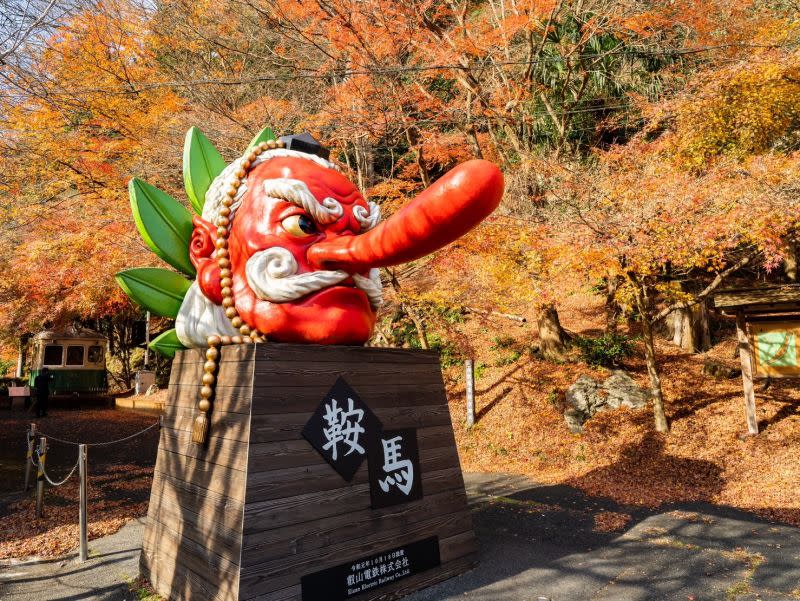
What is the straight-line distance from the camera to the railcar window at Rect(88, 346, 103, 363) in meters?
20.7

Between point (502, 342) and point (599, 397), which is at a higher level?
point (502, 342)

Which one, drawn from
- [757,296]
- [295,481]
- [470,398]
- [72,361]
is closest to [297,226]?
[295,481]

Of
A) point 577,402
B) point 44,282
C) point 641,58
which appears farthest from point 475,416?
point 44,282

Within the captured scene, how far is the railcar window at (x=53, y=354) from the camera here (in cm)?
1994

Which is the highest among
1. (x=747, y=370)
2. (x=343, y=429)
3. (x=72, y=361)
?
(x=72, y=361)

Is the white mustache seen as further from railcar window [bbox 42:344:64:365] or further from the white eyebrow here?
railcar window [bbox 42:344:64:365]

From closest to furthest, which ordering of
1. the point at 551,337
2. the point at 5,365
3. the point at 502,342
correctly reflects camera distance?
the point at 551,337
the point at 502,342
the point at 5,365

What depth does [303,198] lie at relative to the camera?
4078 mm

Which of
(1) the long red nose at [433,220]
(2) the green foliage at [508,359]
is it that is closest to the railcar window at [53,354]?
(2) the green foliage at [508,359]

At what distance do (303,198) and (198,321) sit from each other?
131cm

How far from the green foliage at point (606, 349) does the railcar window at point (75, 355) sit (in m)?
17.9

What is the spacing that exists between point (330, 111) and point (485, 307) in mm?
4649

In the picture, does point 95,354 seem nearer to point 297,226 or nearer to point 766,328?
point 297,226

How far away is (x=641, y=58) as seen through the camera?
47.3ft
